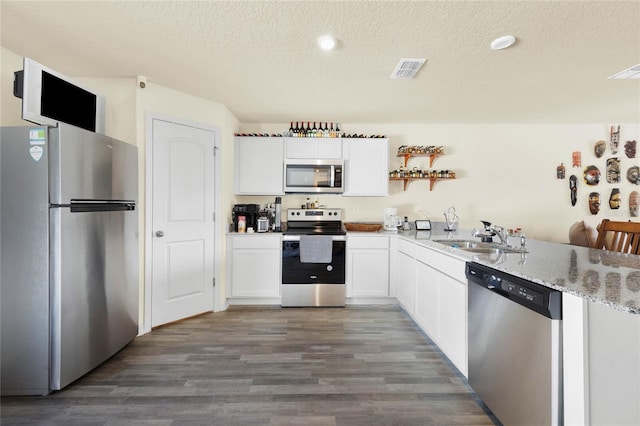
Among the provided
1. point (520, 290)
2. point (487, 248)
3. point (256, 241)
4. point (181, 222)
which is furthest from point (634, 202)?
point (181, 222)

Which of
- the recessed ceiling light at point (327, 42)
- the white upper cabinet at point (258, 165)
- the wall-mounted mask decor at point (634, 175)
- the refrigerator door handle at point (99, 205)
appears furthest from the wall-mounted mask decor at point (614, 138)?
the refrigerator door handle at point (99, 205)

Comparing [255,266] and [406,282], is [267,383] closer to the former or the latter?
[255,266]

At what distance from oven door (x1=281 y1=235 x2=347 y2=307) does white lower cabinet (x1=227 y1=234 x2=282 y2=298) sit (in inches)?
4.3

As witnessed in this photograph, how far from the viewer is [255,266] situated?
3.42m

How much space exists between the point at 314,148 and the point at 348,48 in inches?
65.6

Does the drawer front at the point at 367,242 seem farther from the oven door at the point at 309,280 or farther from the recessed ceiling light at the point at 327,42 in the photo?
the recessed ceiling light at the point at 327,42

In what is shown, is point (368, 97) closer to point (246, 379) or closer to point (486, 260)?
point (486, 260)

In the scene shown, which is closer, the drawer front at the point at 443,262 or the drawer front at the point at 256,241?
the drawer front at the point at 443,262

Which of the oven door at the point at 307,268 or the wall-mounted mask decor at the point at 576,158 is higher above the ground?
the wall-mounted mask decor at the point at 576,158

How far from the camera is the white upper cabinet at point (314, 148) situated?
12.0 feet

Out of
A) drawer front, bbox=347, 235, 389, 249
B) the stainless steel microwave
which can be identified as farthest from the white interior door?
drawer front, bbox=347, 235, 389, 249

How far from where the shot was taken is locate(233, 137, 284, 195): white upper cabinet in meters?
3.63

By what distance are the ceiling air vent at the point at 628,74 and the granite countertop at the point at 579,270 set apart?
1.64 meters

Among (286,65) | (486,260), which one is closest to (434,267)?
(486,260)
